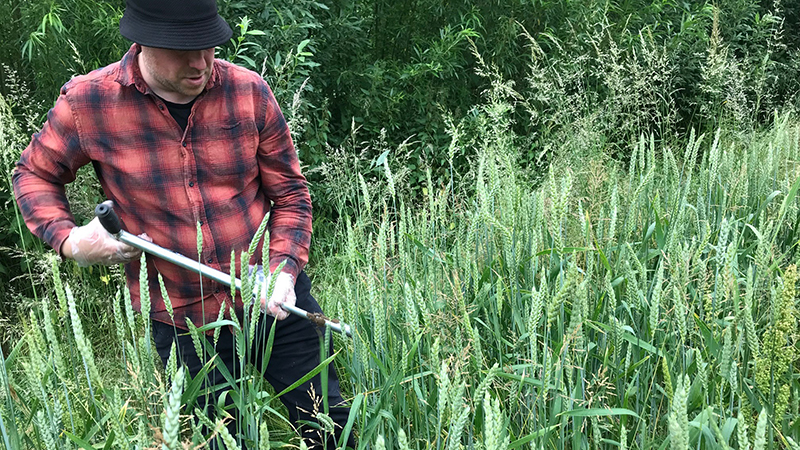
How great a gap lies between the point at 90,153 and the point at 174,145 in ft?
0.76

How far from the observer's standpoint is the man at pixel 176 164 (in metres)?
1.65

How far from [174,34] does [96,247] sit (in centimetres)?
58

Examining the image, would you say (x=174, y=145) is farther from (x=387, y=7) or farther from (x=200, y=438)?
(x=387, y=7)

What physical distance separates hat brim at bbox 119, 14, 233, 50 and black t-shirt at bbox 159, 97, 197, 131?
235 mm

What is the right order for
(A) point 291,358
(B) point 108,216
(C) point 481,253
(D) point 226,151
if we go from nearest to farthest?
(B) point 108,216
(D) point 226,151
(A) point 291,358
(C) point 481,253

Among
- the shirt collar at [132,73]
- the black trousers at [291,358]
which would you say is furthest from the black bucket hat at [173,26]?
the black trousers at [291,358]

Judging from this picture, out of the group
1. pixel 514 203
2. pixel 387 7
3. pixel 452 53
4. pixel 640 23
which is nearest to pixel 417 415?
pixel 514 203

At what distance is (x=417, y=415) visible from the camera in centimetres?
152

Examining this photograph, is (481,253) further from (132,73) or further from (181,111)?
(132,73)

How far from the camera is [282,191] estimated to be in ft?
6.56

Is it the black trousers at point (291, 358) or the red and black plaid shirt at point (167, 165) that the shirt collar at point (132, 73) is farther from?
the black trousers at point (291, 358)

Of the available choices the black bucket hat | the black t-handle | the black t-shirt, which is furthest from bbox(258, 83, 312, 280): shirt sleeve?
the black t-handle

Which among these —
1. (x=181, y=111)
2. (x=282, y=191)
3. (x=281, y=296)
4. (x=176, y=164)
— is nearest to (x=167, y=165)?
(x=176, y=164)

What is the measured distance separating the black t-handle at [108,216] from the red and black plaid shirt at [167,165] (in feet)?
0.86
